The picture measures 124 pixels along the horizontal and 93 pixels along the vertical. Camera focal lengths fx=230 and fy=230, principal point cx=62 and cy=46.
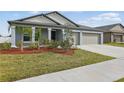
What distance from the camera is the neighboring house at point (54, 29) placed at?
22703 mm

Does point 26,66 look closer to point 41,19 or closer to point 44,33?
point 44,33

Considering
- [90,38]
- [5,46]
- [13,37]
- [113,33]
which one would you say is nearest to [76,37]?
[90,38]

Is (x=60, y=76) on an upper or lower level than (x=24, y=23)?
lower

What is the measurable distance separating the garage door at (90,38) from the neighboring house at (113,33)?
7268 millimetres

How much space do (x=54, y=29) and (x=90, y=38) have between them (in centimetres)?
661

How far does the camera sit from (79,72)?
39.8ft

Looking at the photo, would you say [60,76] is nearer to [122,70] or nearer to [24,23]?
[122,70]

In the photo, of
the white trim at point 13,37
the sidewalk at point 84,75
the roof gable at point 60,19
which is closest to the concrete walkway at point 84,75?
the sidewalk at point 84,75

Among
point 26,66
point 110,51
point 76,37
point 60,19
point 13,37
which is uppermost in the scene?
point 60,19

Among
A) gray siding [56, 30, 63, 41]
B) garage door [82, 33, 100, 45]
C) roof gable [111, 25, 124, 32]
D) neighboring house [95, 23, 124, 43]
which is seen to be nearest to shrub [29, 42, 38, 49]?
gray siding [56, 30, 63, 41]

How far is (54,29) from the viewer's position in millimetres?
26281
